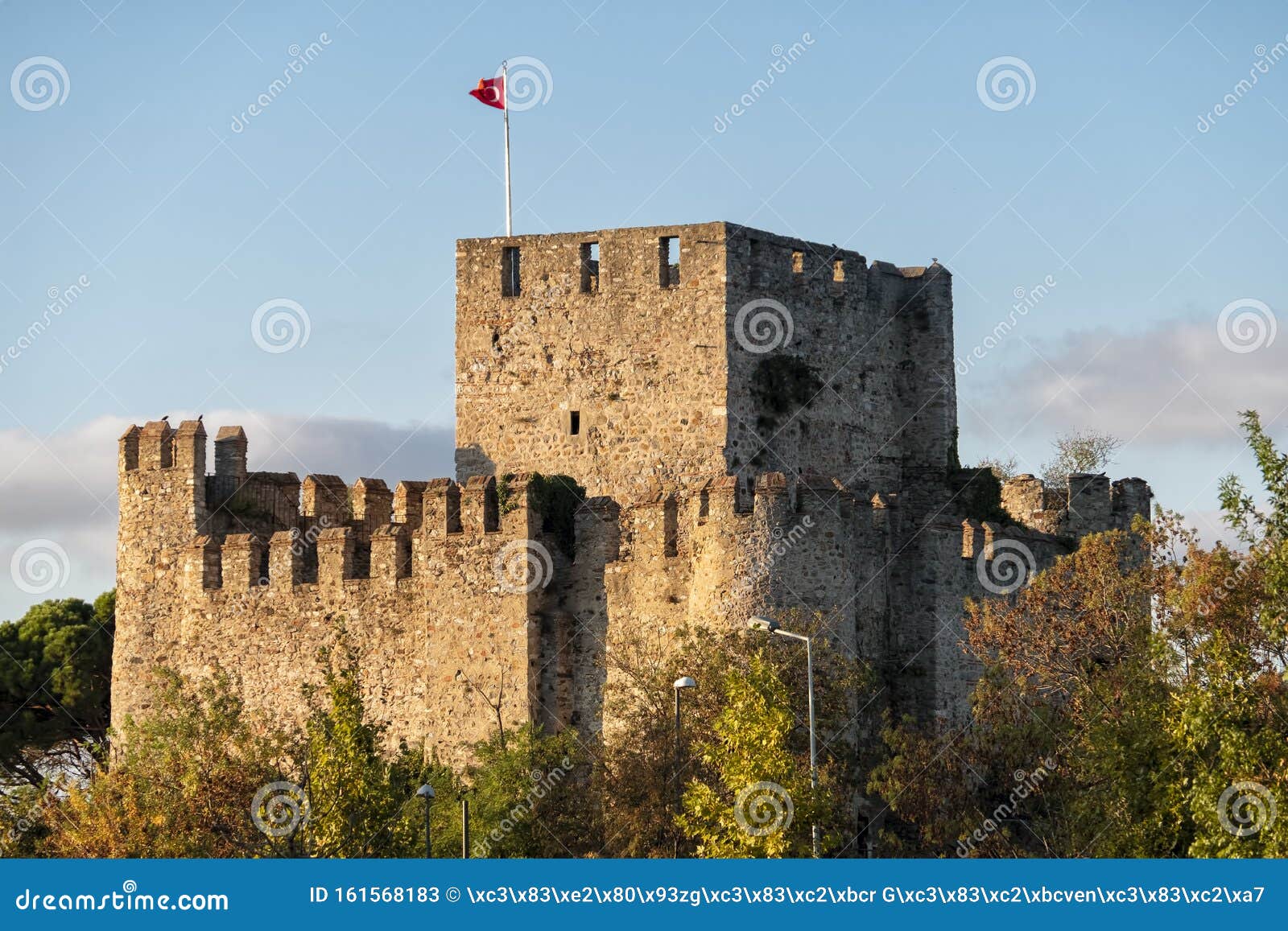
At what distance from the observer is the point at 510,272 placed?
72250mm

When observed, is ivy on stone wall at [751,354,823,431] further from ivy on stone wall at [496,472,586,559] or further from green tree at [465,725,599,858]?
green tree at [465,725,599,858]

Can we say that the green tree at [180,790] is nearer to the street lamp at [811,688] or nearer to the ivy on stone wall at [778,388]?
the street lamp at [811,688]

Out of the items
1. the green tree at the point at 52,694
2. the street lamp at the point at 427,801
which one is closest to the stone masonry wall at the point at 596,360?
the street lamp at the point at 427,801

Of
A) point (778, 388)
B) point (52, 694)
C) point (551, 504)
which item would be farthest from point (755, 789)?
point (52, 694)

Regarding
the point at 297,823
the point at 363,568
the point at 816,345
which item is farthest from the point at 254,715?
the point at 816,345

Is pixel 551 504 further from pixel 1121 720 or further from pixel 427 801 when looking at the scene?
pixel 1121 720

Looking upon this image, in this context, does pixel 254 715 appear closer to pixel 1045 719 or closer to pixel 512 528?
pixel 512 528

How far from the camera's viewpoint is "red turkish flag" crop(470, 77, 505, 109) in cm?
7406

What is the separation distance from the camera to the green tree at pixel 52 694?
84750 millimetres

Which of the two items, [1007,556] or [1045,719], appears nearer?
[1045,719]

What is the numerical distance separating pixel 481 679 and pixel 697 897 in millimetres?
16903

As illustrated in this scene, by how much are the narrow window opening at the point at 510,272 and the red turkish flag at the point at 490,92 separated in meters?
4.30

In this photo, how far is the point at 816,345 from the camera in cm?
7106

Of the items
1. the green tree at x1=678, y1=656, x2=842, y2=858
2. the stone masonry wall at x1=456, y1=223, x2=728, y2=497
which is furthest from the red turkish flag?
the green tree at x1=678, y1=656, x2=842, y2=858
